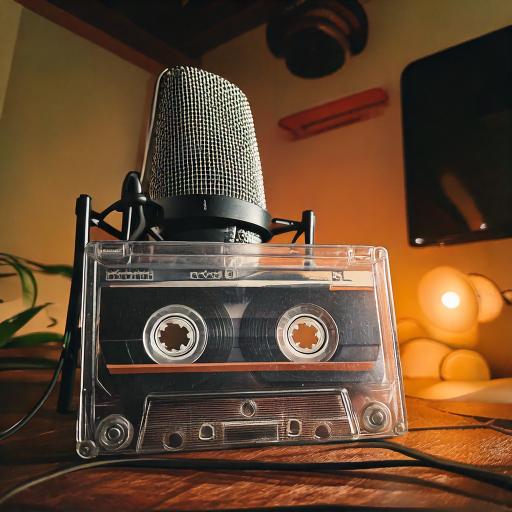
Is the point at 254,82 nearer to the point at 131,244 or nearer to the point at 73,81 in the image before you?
the point at 73,81

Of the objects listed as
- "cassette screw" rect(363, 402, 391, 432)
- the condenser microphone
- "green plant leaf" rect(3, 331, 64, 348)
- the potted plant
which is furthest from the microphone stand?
"green plant leaf" rect(3, 331, 64, 348)

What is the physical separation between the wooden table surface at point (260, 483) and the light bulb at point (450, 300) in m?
0.45

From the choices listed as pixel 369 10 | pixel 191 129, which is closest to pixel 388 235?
pixel 369 10

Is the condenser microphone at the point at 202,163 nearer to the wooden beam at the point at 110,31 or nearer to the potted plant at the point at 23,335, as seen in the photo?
the potted plant at the point at 23,335

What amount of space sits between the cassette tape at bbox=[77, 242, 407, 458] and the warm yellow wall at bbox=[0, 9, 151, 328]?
36.5 inches

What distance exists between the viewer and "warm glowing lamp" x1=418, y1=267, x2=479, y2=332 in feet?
2.90

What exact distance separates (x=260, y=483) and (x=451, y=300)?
0.68m

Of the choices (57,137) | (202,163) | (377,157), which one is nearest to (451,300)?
(377,157)

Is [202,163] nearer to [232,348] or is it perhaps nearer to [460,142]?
[232,348]

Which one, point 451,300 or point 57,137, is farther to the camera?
point 57,137

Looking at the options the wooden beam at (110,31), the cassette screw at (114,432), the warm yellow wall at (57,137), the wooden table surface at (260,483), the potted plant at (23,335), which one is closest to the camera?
the wooden table surface at (260,483)

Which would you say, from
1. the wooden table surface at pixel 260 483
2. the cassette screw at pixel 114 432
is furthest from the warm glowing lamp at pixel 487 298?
the cassette screw at pixel 114 432

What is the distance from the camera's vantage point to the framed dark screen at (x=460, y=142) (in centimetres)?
86

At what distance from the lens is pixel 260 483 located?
323 millimetres
